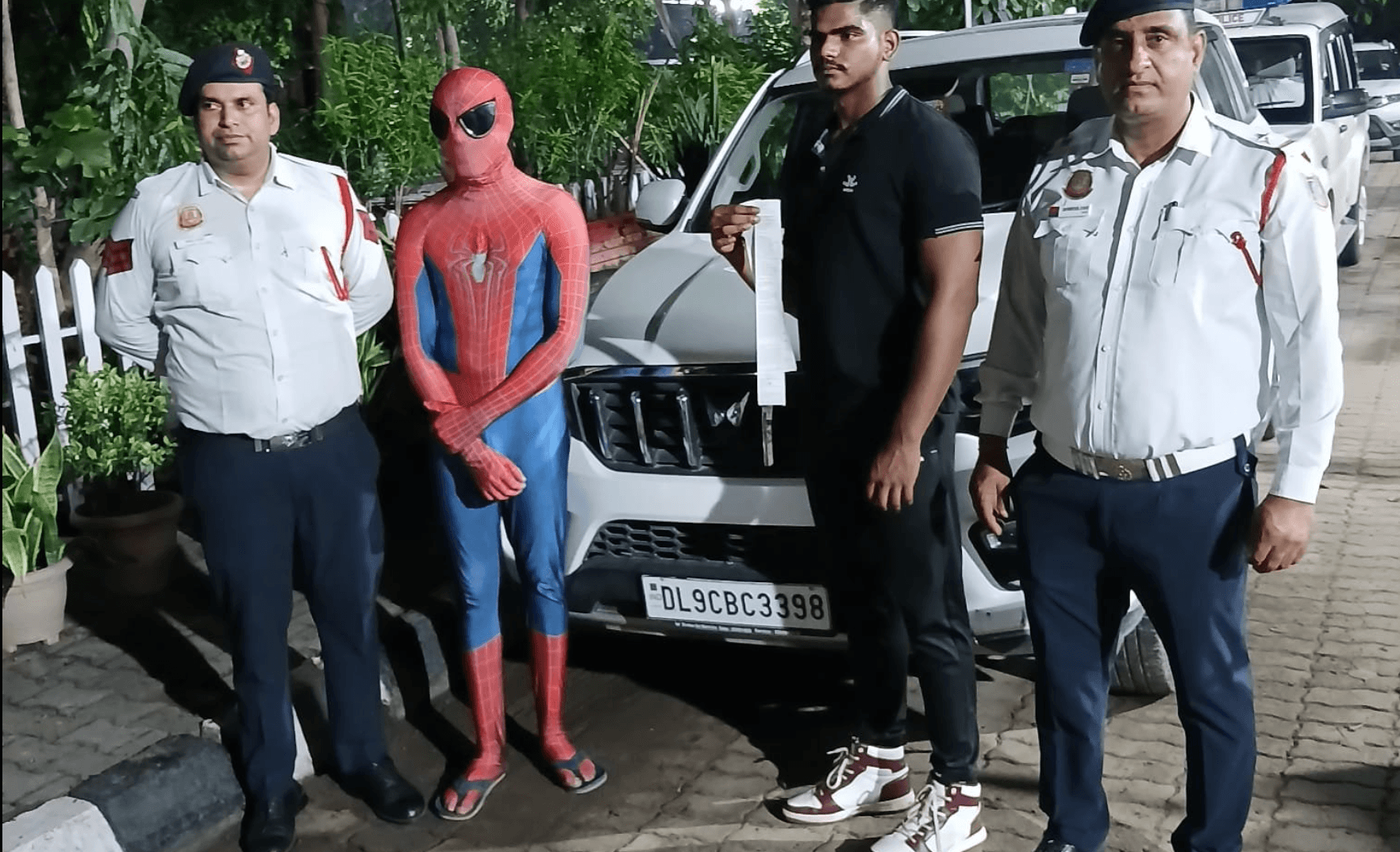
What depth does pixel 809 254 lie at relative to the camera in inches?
133

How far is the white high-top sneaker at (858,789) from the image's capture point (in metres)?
3.72

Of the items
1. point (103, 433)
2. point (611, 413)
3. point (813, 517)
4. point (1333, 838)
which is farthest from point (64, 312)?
point (1333, 838)

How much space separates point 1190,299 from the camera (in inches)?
105

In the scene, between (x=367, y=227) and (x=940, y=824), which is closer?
(x=940, y=824)

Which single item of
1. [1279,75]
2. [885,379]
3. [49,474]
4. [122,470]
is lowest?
[122,470]

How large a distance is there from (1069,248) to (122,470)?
3.85 meters

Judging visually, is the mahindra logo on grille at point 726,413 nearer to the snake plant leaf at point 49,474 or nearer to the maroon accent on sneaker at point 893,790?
the maroon accent on sneaker at point 893,790

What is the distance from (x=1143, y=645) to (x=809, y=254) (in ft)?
5.31

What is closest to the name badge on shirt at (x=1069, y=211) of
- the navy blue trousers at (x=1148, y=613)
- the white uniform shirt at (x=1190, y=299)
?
the white uniform shirt at (x=1190, y=299)

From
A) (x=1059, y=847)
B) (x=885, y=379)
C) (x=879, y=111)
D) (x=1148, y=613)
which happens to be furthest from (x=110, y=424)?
(x=1148, y=613)

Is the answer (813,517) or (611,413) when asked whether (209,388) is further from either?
(813,517)

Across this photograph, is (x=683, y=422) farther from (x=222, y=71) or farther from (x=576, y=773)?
(x=222, y=71)

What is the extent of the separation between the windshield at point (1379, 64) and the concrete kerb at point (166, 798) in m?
21.7

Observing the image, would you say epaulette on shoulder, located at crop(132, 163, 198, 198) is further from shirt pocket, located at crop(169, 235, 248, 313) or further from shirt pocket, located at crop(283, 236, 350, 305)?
shirt pocket, located at crop(283, 236, 350, 305)
